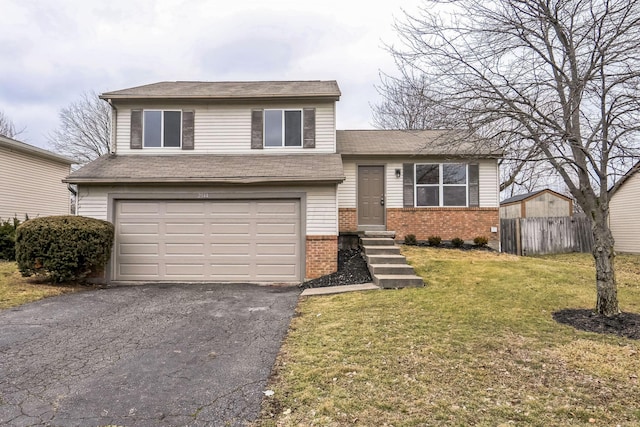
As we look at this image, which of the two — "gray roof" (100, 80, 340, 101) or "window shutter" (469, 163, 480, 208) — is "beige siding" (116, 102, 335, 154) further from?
"window shutter" (469, 163, 480, 208)

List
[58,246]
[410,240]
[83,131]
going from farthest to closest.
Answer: [83,131] < [410,240] < [58,246]

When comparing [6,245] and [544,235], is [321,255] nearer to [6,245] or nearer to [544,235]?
[544,235]

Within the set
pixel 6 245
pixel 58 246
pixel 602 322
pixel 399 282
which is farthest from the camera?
pixel 6 245

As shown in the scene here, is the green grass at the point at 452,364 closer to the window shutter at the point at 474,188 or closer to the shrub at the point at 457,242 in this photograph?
the shrub at the point at 457,242

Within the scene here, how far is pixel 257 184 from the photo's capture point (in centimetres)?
847

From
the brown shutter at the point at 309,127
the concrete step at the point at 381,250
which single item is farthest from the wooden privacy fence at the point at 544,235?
the brown shutter at the point at 309,127

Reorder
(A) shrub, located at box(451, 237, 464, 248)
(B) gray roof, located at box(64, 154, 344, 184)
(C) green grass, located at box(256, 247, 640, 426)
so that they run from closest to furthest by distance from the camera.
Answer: (C) green grass, located at box(256, 247, 640, 426) → (B) gray roof, located at box(64, 154, 344, 184) → (A) shrub, located at box(451, 237, 464, 248)

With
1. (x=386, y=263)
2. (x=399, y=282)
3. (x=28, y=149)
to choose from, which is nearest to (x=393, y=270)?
(x=399, y=282)

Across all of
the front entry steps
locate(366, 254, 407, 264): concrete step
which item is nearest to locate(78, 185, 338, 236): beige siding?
locate(366, 254, 407, 264): concrete step

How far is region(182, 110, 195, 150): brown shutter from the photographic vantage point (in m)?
10.1

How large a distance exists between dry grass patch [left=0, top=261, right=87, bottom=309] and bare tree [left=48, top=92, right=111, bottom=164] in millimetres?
19256

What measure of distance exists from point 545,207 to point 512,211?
177 cm

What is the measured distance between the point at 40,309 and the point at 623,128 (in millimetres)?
9493

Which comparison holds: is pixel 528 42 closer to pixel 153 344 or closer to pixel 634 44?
pixel 634 44
